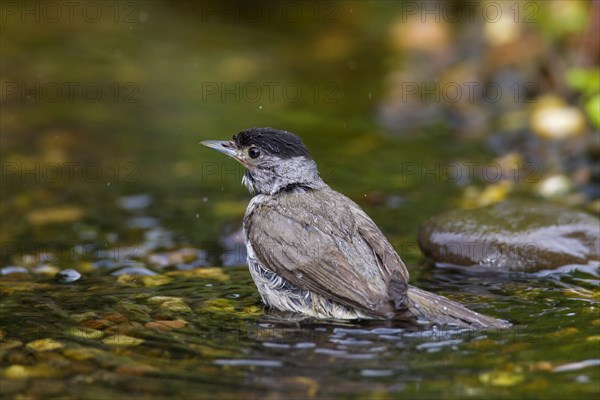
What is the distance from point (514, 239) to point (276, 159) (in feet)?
6.40

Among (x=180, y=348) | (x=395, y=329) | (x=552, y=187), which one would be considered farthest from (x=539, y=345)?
(x=552, y=187)

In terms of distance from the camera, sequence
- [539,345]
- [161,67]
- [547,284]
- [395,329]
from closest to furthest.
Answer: [539,345] < [395,329] < [547,284] < [161,67]

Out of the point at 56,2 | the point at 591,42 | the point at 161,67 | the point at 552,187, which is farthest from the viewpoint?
the point at 56,2

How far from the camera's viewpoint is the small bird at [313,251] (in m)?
5.94

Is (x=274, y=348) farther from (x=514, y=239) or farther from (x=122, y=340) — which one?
(x=514, y=239)

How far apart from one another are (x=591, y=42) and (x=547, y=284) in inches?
183

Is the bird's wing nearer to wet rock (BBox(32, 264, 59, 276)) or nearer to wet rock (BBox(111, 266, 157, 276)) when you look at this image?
wet rock (BBox(111, 266, 157, 276))

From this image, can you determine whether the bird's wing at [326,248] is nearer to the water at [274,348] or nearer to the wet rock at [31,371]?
the water at [274,348]

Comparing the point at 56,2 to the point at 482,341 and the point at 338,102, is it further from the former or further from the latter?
the point at 482,341

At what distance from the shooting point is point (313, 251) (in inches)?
250

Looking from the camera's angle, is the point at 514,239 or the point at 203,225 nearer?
the point at 514,239

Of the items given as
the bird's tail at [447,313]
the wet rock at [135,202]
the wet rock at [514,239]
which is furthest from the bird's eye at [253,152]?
the wet rock at [135,202]

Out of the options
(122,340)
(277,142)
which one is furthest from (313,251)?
(122,340)

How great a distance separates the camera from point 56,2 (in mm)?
15266
